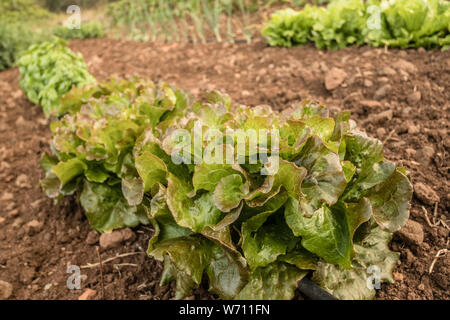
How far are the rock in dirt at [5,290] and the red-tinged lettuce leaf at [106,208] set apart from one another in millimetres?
609

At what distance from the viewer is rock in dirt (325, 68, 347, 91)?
11.4 ft

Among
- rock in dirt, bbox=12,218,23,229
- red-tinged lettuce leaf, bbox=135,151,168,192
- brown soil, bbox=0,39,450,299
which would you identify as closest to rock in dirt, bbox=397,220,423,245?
brown soil, bbox=0,39,450,299

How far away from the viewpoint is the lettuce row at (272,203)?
1724mm

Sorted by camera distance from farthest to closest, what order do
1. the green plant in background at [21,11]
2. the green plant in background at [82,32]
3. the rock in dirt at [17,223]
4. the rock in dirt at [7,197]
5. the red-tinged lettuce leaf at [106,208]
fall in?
the green plant in background at [21,11] → the green plant in background at [82,32] → the rock in dirt at [7,197] → the rock in dirt at [17,223] → the red-tinged lettuce leaf at [106,208]

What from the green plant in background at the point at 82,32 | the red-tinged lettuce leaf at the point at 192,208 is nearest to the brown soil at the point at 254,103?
the red-tinged lettuce leaf at the point at 192,208

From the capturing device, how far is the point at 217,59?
16.2 feet

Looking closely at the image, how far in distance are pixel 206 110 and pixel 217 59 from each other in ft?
9.54

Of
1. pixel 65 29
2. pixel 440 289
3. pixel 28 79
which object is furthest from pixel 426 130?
pixel 65 29

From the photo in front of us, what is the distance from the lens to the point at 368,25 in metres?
4.10

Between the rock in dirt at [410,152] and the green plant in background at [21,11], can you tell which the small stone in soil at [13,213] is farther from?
the green plant in background at [21,11]

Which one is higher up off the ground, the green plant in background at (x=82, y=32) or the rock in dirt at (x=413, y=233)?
the green plant in background at (x=82, y=32)

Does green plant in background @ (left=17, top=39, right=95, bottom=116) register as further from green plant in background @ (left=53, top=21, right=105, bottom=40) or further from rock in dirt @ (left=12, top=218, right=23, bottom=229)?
green plant in background @ (left=53, top=21, right=105, bottom=40)

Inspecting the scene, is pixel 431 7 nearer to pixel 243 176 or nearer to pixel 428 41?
pixel 428 41

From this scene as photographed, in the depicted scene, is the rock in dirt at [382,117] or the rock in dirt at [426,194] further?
the rock in dirt at [382,117]
